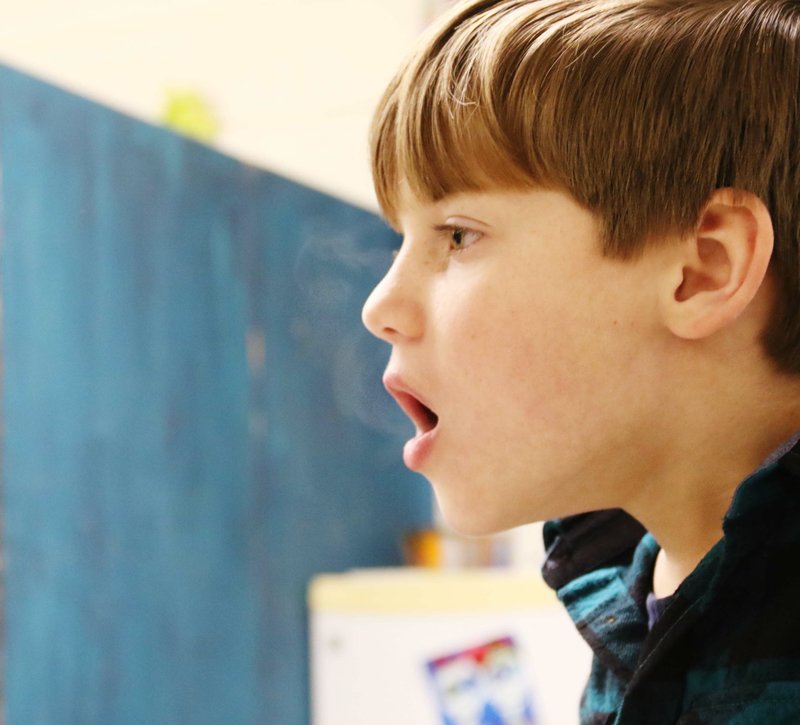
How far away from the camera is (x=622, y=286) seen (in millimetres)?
591

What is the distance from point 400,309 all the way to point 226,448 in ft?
4.16

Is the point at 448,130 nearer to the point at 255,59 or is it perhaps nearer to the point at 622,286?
the point at 622,286

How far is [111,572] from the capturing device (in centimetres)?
158

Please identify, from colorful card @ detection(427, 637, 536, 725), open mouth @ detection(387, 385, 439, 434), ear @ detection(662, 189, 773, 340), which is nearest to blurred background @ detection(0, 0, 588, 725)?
colorful card @ detection(427, 637, 536, 725)

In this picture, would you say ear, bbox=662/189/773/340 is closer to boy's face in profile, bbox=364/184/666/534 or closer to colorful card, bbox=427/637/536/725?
boy's face in profile, bbox=364/184/666/534

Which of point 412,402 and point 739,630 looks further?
point 412,402

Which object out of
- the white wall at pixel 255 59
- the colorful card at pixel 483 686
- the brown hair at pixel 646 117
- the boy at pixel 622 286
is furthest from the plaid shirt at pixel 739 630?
the white wall at pixel 255 59

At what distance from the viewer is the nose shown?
0.63 metres

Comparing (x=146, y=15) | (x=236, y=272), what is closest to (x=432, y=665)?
(x=236, y=272)

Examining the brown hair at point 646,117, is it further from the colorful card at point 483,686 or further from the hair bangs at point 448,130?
the colorful card at point 483,686

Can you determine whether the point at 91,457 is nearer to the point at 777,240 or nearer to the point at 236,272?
the point at 236,272

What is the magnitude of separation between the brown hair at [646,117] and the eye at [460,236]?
27 millimetres

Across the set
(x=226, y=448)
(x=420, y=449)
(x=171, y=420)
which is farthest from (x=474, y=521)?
(x=226, y=448)

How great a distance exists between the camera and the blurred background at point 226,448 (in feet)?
4.89
